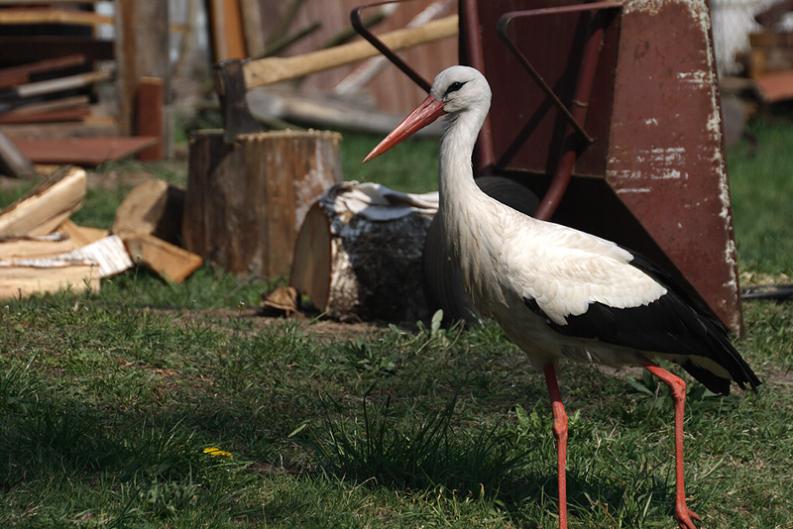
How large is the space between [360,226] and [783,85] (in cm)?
1130

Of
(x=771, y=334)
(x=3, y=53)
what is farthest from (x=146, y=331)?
(x=3, y=53)

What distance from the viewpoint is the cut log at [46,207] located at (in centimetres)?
650

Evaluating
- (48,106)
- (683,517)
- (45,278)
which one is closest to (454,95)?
(683,517)

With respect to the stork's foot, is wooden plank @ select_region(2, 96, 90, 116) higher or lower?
higher

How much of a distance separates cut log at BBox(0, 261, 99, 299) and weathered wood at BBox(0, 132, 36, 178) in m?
3.16

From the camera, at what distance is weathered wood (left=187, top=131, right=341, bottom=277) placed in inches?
264

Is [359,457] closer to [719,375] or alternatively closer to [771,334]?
[719,375]

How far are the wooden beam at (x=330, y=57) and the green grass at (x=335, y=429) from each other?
156cm

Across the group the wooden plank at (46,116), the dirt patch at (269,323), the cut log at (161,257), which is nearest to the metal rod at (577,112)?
the dirt patch at (269,323)

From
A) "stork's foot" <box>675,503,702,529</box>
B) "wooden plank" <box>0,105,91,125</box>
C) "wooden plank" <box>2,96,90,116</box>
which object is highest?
"wooden plank" <box>2,96,90,116</box>

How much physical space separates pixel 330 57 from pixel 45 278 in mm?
2293

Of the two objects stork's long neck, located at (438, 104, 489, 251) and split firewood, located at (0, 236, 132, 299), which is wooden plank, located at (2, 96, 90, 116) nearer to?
split firewood, located at (0, 236, 132, 299)

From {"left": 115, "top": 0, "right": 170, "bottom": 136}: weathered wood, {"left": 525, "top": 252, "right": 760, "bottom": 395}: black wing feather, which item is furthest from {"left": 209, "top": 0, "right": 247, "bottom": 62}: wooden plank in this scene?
{"left": 525, "top": 252, "right": 760, "bottom": 395}: black wing feather

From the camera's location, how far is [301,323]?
5.86 m
